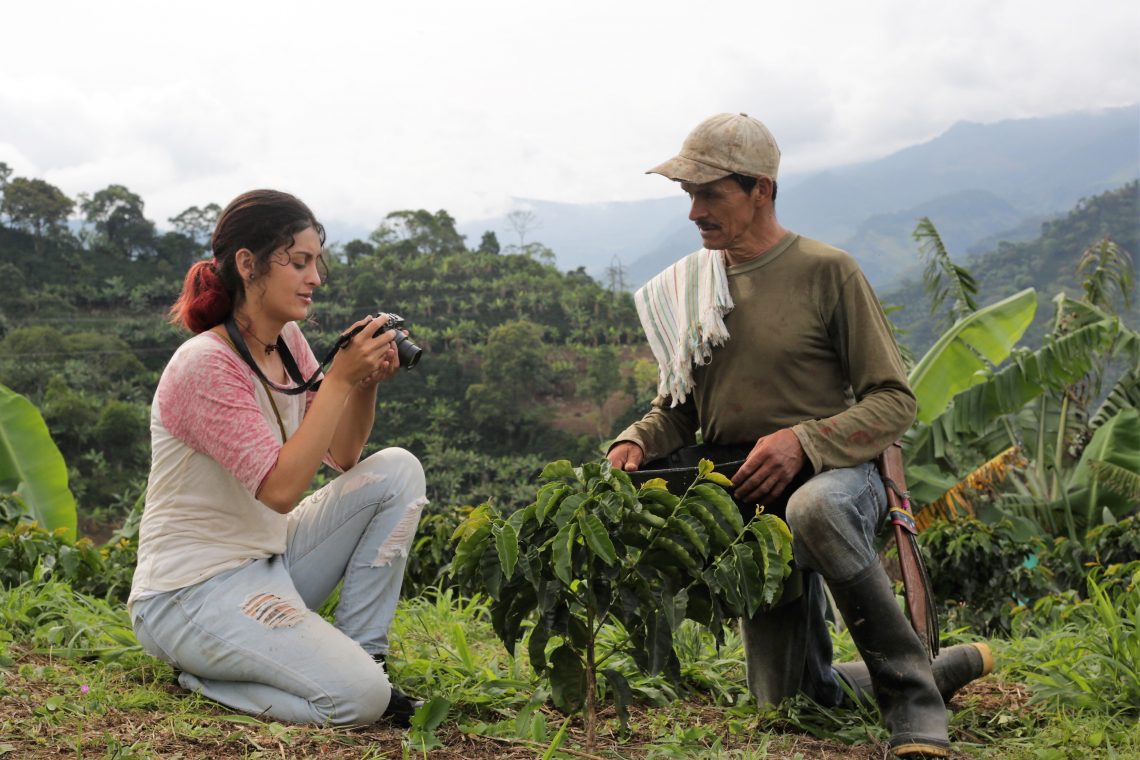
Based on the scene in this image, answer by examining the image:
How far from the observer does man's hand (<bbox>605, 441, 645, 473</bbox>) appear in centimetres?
289

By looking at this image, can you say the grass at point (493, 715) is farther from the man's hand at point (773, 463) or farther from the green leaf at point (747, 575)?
the man's hand at point (773, 463)

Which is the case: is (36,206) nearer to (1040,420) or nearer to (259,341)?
(1040,420)

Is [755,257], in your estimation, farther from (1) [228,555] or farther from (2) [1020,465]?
(2) [1020,465]

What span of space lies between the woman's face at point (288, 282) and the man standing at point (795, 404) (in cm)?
92

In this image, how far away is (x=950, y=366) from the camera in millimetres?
8070

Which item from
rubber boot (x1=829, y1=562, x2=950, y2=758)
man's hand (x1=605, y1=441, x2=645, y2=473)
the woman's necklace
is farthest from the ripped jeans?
rubber boot (x1=829, y1=562, x2=950, y2=758)

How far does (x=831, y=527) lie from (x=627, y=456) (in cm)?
63

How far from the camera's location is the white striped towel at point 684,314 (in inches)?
113

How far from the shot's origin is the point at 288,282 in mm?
2746

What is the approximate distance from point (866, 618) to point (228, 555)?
1.60m

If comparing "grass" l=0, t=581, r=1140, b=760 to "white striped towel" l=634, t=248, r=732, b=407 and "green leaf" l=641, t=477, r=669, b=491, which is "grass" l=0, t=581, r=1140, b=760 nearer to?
"green leaf" l=641, t=477, r=669, b=491

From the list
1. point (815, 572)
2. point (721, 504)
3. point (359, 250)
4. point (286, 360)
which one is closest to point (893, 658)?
point (815, 572)

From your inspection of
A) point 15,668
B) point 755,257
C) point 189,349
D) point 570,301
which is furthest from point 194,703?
point 570,301

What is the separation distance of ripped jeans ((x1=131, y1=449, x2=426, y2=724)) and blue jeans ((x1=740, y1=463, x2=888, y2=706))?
39.4 inches
